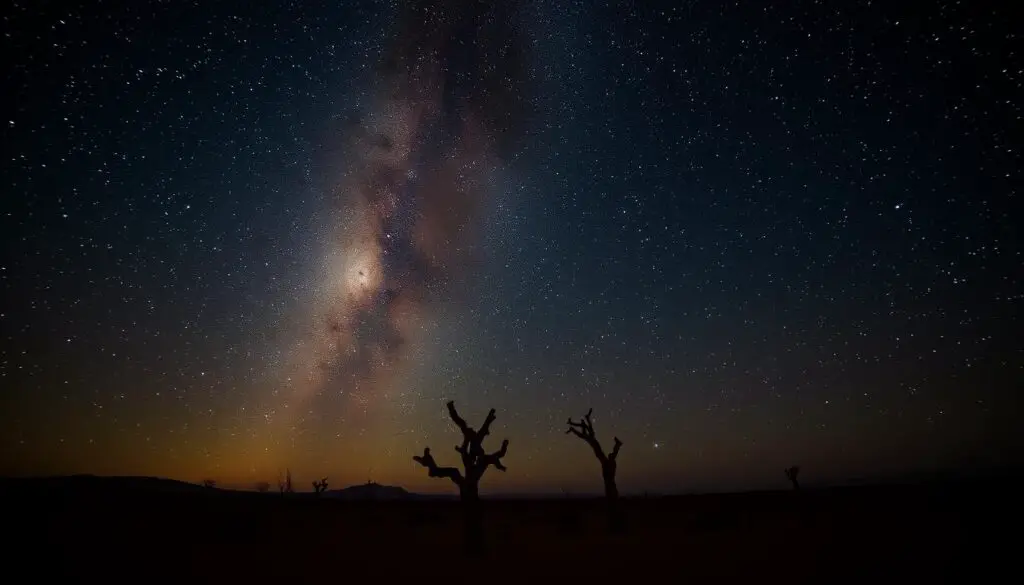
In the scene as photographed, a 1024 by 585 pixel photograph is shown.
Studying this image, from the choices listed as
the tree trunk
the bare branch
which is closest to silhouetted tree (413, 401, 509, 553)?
the bare branch

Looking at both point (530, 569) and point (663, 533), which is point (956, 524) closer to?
point (663, 533)

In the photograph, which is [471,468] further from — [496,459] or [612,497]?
[612,497]

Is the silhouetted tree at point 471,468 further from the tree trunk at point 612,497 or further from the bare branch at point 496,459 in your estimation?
the tree trunk at point 612,497

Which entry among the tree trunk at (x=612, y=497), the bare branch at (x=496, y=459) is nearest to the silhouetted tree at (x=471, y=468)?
the bare branch at (x=496, y=459)

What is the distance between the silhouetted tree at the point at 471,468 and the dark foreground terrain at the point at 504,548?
0.99 m

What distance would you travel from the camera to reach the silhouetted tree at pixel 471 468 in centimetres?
1681

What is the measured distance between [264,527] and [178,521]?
504cm

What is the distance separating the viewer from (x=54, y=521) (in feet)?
70.5

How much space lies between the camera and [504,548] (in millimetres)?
18516

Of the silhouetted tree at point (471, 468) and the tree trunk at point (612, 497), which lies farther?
the tree trunk at point (612, 497)

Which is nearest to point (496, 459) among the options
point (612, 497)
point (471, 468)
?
point (471, 468)

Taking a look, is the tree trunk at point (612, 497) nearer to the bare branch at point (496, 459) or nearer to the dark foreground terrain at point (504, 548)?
the dark foreground terrain at point (504, 548)

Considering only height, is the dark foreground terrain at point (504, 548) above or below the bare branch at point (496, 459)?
below

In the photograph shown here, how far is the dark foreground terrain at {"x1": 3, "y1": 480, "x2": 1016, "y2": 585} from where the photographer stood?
1352 cm
